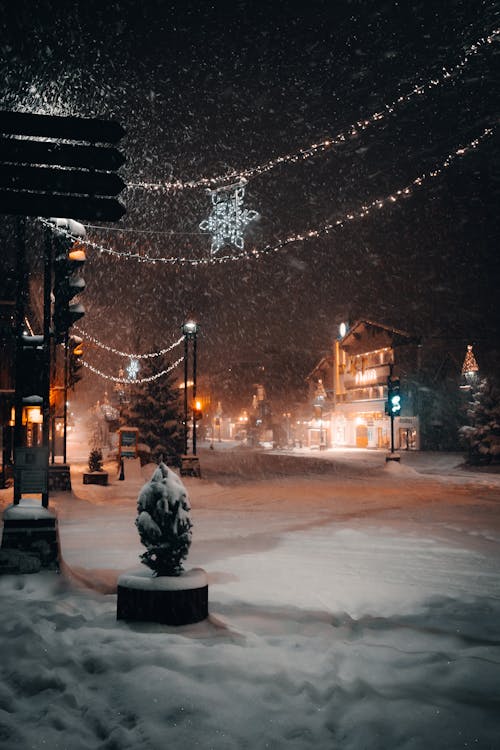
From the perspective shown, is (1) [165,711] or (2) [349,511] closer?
(1) [165,711]

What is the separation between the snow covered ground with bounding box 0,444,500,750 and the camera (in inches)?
170

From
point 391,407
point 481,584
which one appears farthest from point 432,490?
point 481,584

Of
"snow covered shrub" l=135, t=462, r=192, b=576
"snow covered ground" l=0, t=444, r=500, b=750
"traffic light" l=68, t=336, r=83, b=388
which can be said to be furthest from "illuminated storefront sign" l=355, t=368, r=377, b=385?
"snow covered shrub" l=135, t=462, r=192, b=576

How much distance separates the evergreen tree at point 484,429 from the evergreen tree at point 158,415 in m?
17.1

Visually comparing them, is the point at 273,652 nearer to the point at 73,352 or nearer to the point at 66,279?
the point at 66,279

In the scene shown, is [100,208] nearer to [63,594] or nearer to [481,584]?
[63,594]

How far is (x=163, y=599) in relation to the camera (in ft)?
20.8

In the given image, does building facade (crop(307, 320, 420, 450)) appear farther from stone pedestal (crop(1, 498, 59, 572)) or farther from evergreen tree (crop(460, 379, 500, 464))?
stone pedestal (crop(1, 498, 59, 572))

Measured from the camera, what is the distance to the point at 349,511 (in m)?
16.5

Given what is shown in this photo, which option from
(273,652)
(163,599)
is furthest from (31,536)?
(273,652)

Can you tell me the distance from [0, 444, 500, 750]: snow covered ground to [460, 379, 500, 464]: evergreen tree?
23.8 metres

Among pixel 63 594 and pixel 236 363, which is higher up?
pixel 236 363

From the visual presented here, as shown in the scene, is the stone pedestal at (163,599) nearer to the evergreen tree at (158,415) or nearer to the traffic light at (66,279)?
the traffic light at (66,279)

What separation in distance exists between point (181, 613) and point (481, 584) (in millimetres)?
4603
